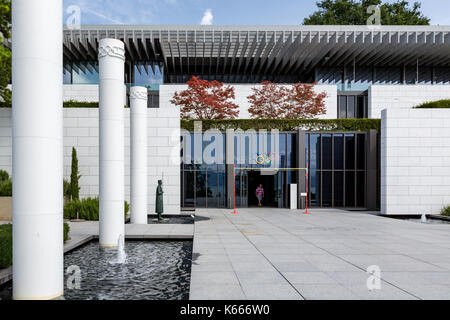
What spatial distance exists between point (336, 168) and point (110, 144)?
18865 millimetres

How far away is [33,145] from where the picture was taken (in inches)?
224

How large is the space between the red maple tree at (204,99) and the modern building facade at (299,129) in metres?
1.41

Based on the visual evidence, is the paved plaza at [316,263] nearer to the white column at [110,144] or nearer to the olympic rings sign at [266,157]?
the white column at [110,144]

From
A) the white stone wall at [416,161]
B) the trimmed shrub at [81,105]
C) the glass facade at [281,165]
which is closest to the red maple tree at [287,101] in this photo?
the glass facade at [281,165]

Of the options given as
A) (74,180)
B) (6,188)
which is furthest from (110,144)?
(6,188)

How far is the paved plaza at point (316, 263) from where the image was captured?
19.7 feet

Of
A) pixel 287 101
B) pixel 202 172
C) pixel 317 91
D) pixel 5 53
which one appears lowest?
pixel 202 172

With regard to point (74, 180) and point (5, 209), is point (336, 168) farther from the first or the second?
point (5, 209)

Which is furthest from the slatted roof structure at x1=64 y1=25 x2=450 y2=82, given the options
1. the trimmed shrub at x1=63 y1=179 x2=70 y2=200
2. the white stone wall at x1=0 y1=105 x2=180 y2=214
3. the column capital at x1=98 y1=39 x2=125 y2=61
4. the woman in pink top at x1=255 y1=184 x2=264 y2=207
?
the column capital at x1=98 y1=39 x2=125 y2=61

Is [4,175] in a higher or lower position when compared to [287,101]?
lower

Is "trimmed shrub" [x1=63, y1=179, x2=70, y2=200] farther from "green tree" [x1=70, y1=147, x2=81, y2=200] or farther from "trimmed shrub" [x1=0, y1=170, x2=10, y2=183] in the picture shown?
"trimmed shrub" [x1=0, y1=170, x2=10, y2=183]

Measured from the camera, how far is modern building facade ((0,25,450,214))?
20.5 metres
